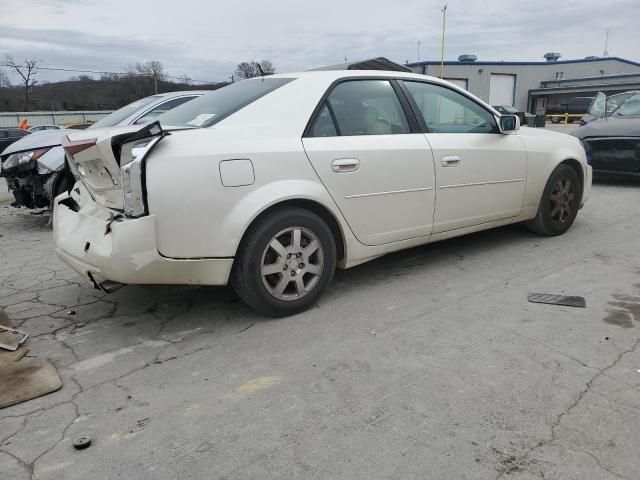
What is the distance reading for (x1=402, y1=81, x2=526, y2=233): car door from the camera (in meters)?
4.05

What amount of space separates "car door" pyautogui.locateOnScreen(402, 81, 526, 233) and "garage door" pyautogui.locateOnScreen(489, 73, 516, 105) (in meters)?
43.4

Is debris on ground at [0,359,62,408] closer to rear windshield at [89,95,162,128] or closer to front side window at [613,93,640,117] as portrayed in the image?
rear windshield at [89,95,162,128]

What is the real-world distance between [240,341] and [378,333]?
0.85m

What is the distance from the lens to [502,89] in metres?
45.8

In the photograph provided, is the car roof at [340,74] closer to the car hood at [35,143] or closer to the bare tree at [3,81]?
the car hood at [35,143]

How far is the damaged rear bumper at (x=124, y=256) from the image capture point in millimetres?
2834

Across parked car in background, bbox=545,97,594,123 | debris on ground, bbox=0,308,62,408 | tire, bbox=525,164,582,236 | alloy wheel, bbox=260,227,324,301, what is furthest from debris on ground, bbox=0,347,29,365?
parked car in background, bbox=545,97,594,123

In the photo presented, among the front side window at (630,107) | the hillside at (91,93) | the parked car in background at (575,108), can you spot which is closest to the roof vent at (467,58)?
the parked car in background at (575,108)

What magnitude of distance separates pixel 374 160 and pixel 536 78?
166 feet

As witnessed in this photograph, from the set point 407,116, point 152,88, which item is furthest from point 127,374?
point 152,88

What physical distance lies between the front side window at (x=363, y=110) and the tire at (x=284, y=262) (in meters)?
0.65

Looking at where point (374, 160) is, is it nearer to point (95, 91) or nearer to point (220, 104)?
point (220, 104)

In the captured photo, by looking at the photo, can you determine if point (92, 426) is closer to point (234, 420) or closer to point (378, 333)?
point (234, 420)

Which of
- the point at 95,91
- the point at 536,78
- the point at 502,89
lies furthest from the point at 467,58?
the point at 95,91
